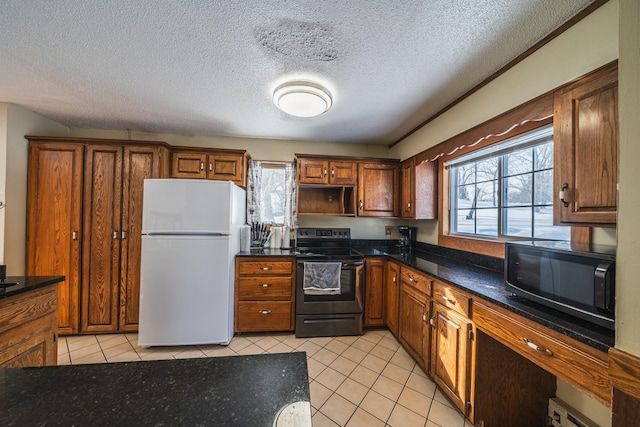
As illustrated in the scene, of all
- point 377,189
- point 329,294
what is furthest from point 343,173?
point 329,294

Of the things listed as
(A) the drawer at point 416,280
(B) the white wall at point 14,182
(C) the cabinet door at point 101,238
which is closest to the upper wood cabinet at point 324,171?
(A) the drawer at point 416,280

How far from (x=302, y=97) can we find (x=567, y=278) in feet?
6.17

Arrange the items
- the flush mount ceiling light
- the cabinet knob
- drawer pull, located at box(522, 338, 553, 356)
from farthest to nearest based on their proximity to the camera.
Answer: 1. the flush mount ceiling light
2. the cabinet knob
3. drawer pull, located at box(522, 338, 553, 356)

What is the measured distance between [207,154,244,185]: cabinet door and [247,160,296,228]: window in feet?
1.08

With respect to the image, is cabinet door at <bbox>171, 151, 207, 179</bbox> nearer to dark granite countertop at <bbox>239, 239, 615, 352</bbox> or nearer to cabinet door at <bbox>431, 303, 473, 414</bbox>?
dark granite countertop at <bbox>239, 239, 615, 352</bbox>

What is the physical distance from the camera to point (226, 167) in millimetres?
2873

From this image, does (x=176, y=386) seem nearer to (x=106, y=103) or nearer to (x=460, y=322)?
(x=460, y=322)

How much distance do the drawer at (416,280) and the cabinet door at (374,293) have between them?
36 cm

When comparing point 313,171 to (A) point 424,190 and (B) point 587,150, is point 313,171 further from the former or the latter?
(B) point 587,150

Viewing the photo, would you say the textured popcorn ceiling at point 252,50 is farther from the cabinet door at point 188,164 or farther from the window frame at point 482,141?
the cabinet door at point 188,164

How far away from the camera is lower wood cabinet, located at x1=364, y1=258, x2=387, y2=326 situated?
2.75m

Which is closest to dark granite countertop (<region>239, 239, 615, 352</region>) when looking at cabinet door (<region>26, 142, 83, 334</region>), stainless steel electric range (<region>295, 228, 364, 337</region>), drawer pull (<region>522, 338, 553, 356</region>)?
drawer pull (<region>522, 338, 553, 356</region>)

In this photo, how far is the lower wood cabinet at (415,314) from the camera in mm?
1957

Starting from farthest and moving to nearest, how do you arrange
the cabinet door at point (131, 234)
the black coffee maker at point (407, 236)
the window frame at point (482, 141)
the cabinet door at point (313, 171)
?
the black coffee maker at point (407, 236) < the cabinet door at point (313, 171) < the cabinet door at point (131, 234) < the window frame at point (482, 141)
